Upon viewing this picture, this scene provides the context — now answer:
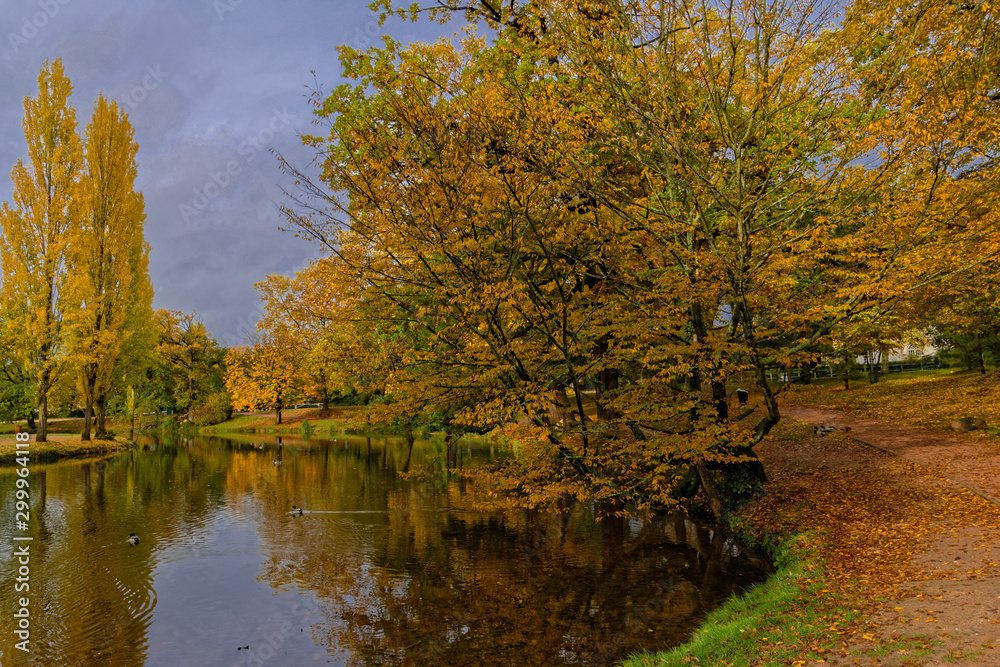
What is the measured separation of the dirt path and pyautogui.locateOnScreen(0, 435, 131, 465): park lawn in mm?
32361

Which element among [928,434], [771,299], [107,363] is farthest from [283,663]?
[107,363]

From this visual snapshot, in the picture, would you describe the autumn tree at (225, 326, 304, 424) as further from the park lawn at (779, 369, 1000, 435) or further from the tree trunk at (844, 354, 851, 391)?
the tree trunk at (844, 354, 851, 391)

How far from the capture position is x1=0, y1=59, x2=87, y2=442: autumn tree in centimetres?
2747

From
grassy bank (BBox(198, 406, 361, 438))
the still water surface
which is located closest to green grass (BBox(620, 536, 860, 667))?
the still water surface

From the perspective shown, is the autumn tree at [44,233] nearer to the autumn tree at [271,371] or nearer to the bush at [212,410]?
the autumn tree at [271,371]

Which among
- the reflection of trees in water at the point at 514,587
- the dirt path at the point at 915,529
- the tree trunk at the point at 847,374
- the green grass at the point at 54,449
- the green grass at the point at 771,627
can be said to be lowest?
the reflection of trees in water at the point at 514,587

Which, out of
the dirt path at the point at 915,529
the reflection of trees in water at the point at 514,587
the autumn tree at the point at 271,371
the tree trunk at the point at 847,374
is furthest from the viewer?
the tree trunk at the point at 847,374

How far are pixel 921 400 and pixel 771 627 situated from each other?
22.0 meters

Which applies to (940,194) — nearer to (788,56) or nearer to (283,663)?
(788,56)

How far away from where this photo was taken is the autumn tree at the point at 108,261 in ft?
101

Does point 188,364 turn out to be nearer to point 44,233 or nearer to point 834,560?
point 44,233

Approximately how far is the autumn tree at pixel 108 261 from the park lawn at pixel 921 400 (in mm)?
35775

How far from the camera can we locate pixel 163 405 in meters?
58.2

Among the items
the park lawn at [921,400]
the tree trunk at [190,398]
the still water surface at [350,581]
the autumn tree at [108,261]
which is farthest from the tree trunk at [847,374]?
the tree trunk at [190,398]
